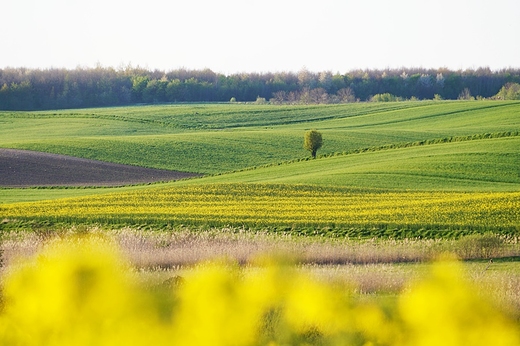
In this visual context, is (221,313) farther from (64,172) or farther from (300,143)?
(300,143)

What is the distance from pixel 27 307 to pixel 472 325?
5.47 meters

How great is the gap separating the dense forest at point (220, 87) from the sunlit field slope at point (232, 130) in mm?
26148

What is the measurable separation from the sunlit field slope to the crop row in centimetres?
1898

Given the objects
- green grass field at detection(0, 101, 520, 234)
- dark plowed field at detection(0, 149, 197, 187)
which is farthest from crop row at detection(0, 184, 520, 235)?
dark plowed field at detection(0, 149, 197, 187)

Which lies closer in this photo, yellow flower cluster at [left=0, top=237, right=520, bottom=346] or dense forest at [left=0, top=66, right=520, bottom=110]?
yellow flower cluster at [left=0, top=237, right=520, bottom=346]

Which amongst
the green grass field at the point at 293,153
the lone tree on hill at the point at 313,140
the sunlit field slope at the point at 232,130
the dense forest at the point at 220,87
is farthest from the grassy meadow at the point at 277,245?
the dense forest at the point at 220,87

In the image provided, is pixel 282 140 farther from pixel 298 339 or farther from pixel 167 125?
pixel 298 339

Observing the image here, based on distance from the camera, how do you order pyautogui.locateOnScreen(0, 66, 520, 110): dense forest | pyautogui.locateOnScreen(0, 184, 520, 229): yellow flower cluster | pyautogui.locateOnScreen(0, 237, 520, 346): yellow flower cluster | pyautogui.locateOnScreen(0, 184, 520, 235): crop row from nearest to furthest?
pyautogui.locateOnScreen(0, 237, 520, 346): yellow flower cluster, pyautogui.locateOnScreen(0, 184, 520, 235): crop row, pyautogui.locateOnScreen(0, 184, 520, 229): yellow flower cluster, pyautogui.locateOnScreen(0, 66, 520, 110): dense forest

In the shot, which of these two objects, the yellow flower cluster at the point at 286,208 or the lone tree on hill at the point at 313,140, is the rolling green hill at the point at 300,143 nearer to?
the lone tree on hill at the point at 313,140

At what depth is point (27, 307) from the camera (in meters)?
9.48

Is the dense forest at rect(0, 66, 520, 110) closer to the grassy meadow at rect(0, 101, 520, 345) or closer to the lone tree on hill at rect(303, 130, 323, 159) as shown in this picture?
the grassy meadow at rect(0, 101, 520, 345)

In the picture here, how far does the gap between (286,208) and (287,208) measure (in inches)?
1.6

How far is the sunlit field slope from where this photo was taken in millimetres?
60781

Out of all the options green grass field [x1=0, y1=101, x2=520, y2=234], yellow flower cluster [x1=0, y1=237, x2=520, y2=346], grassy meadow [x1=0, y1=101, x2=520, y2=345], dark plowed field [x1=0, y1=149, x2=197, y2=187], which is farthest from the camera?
dark plowed field [x1=0, y1=149, x2=197, y2=187]
